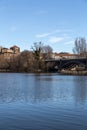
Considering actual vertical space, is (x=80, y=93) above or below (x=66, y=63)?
below

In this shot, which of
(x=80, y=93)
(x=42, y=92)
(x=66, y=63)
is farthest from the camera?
(x=66, y=63)

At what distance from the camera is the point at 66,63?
430 ft

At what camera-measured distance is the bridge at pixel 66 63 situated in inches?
4977

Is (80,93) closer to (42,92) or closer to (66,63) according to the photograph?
(42,92)

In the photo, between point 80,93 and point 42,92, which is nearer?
point 80,93

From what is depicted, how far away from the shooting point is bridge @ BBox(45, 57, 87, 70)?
126412 mm

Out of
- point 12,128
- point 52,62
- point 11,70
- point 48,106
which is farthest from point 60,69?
point 12,128

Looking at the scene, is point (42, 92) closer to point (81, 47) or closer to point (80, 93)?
point (80, 93)

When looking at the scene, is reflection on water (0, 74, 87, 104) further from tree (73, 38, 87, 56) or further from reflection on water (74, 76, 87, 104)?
tree (73, 38, 87, 56)

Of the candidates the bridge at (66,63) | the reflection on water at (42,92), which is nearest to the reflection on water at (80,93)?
the reflection on water at (42,92)

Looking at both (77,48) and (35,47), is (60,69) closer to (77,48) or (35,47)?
(35,47)

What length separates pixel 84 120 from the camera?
730 inches

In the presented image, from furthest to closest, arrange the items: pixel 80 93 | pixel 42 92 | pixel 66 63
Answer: pixel 66 63 < pixel 42 92 < pixel 80 93

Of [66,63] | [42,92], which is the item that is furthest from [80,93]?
[66,63]
